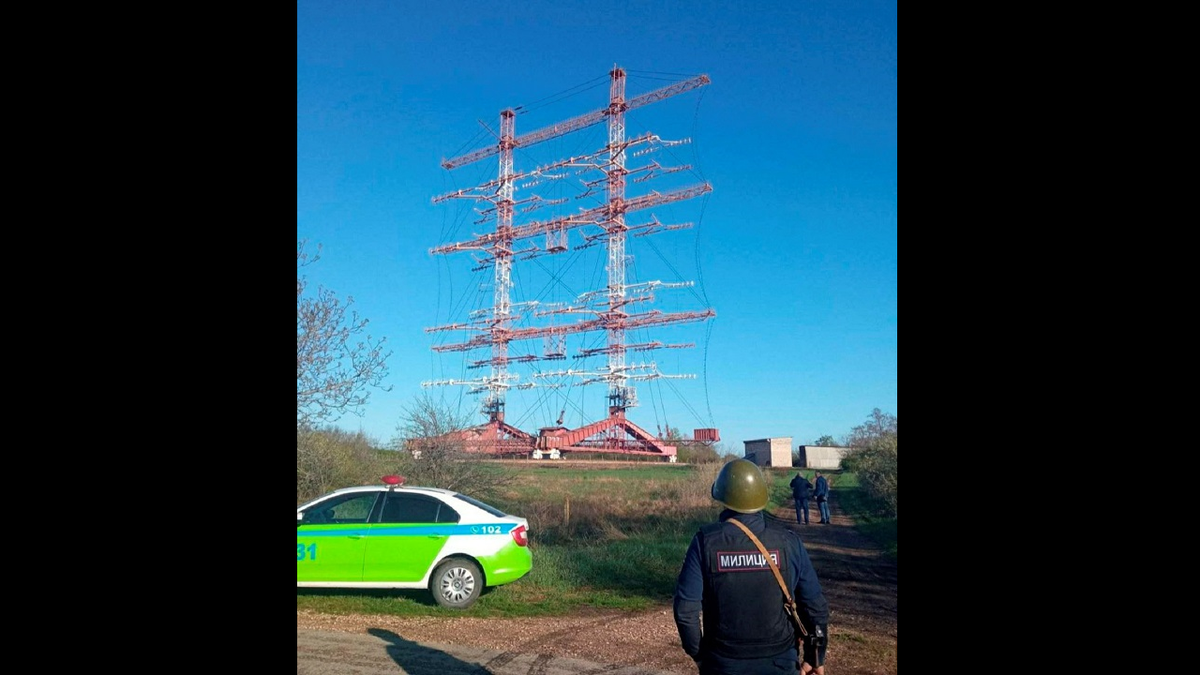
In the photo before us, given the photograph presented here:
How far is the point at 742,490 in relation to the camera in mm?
3459

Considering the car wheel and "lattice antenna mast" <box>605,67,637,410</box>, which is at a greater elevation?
"lattice antenna mast" <box>605,67,637,410</box>

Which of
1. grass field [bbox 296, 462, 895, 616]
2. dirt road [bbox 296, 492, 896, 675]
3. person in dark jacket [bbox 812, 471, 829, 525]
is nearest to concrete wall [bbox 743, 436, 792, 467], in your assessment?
grass field [bbox 296, 462, 895, 616]

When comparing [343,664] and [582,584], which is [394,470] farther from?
[343,664]

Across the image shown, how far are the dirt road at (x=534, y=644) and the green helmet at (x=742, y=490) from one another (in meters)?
3.68

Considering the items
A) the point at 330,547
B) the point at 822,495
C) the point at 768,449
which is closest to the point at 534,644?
the point at 330,547

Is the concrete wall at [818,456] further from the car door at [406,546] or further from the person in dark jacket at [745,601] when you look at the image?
the person in dark jacket at [745,601]

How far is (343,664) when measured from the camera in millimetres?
6504

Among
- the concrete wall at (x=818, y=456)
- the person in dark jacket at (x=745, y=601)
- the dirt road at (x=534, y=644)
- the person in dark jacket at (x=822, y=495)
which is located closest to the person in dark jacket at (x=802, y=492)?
the person in dark jacket at (x=822, y=495)

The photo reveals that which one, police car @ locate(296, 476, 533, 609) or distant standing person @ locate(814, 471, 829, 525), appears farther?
distant standing person @ locate(814, 471, 829, 525)

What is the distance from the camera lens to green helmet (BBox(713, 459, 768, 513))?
11.3 feet

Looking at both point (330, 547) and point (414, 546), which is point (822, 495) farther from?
point (330, 547)

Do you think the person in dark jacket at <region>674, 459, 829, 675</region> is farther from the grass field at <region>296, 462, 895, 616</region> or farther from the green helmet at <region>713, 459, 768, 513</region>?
the grass field at <region>296, 462, 895, 616</region>
